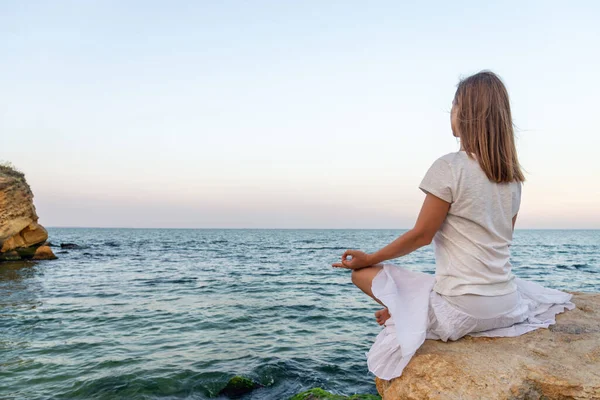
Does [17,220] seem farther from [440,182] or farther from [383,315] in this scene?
[440,182]

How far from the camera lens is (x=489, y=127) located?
9.32 feet

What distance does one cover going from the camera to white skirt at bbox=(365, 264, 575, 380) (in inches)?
110

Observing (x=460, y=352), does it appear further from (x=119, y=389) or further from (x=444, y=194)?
(x=119, y=389)

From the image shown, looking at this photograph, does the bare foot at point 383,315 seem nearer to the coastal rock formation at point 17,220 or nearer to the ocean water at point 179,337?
the ocean water at point 179,337

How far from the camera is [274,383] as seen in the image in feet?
21.6

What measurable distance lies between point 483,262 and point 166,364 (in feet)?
20.5

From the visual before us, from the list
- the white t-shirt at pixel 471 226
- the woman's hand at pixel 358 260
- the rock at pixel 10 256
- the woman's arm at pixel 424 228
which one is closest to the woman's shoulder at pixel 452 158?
the white t-shirt at pixel 471 226

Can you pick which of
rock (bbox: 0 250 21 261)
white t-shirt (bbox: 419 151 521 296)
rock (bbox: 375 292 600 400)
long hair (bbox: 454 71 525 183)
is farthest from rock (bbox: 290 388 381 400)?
rock (bbox: 0 250 21 261)

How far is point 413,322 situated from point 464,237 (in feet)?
2.28

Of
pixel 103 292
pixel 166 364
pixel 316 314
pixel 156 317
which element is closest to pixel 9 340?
pixel 156 317

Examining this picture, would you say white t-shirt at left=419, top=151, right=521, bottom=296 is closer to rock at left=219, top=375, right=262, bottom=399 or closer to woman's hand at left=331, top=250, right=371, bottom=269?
woman's hand at left=331, top=250, right=371, bottom=269

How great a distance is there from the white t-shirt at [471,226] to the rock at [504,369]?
17.3 inches

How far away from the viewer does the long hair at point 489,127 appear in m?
2.77

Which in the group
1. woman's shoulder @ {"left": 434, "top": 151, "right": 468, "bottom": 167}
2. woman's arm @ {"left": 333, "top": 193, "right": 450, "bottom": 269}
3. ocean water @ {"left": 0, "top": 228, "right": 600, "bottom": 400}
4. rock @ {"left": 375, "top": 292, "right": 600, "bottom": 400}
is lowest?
ocean water @ {"left": 0, "top": 228, "right": 600, "bottom": 400}
